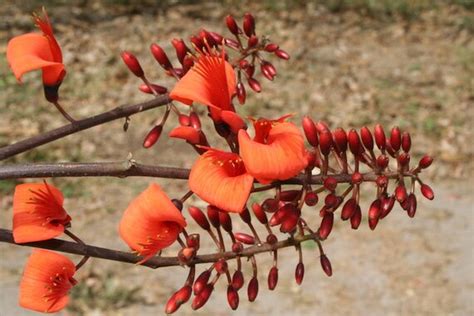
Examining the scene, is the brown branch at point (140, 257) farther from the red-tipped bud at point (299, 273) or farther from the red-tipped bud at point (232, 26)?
the red-tipped bud at point (232, 26)

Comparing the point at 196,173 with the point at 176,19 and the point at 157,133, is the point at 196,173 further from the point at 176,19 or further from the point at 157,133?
the point at 176,19

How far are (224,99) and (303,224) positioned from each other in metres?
0.14

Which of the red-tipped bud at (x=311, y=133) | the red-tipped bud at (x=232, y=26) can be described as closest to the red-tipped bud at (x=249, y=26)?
the red-tipped bud at (x=232, y=26)

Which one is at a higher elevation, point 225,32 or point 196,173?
point 196,173

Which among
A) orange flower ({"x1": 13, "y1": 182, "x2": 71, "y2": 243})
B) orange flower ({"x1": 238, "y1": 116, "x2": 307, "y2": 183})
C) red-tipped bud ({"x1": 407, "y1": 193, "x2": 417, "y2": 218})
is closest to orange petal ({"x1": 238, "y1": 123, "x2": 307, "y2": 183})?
orange flower ({"x1": 238, "y1": 116, "x2": 307, "y2": 183})

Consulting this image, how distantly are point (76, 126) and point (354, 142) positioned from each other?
1.09 feet

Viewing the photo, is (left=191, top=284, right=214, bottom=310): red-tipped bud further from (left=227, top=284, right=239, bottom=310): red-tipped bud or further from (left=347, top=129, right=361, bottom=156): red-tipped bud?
(left=347, top=129, right=361, bottom=156): red-tipped bud

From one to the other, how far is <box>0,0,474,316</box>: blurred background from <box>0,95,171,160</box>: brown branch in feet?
8.73

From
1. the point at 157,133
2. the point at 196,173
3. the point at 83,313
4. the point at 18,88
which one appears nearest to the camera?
the point at 196,173

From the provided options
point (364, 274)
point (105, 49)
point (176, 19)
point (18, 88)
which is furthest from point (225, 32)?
point (364, 274)

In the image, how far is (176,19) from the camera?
262 inches

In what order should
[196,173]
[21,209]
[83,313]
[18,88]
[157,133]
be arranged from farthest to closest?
[18,88] → [83,313] → [157,133] → [21,209] → [196,173]

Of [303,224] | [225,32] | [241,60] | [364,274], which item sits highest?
[241,60]

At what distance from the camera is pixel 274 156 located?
81cm
